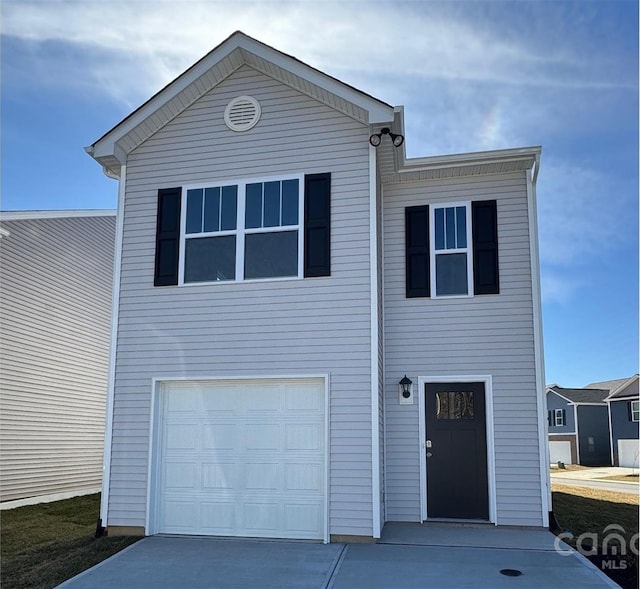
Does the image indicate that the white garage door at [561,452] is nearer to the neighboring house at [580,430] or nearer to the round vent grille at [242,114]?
the neighboring house at [580,430]

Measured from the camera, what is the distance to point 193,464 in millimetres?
8117

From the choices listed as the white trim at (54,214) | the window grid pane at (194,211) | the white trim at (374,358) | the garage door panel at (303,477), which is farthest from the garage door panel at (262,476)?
the white trim at (54,214)

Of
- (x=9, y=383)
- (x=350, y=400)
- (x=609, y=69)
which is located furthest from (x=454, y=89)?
(x=9, y=383)

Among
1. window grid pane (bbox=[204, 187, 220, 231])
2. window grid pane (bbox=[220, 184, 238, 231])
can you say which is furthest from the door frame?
window grid pane (bbox=[204, 187, 220, 231])

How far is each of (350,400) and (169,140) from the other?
14.5 feet

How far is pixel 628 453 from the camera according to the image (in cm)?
2930

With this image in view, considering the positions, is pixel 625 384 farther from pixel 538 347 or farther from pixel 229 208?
pixel 229 208

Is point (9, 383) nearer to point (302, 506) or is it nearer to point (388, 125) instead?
point (302, 506)

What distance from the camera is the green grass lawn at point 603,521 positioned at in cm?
627

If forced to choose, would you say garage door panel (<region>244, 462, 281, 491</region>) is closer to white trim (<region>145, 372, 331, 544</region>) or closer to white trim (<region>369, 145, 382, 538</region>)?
white trim (<region>145, 372, 331, 544</region>)

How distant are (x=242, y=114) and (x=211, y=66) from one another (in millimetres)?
735

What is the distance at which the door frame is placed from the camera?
8484 millimetres

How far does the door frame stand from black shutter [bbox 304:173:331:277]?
227 cm

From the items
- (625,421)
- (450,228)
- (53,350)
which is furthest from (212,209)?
(625,421)
